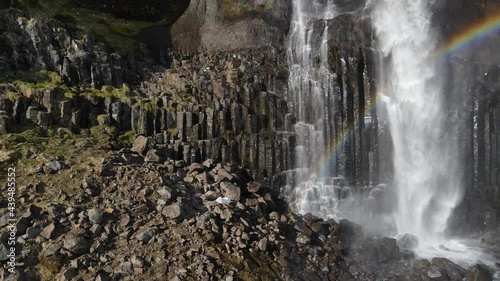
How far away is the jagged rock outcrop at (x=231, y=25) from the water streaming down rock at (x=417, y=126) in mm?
7672

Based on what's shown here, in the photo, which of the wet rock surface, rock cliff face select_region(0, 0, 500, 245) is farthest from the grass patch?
the wet rock surface

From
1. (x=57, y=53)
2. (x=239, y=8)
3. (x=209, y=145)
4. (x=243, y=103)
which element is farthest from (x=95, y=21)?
(x=209, y=145)

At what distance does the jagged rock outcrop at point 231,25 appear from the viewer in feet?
101

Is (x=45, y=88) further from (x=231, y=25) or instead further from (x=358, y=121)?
(x=358, y=121)

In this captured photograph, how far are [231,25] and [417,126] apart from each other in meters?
16.4

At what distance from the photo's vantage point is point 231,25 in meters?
32.2

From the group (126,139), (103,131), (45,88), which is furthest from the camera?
(126,139)

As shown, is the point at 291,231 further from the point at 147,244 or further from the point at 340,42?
the point at 340,42

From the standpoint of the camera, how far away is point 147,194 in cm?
1973

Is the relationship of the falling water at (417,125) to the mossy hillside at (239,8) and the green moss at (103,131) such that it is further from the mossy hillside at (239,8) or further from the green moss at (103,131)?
the green moss at (103,131)

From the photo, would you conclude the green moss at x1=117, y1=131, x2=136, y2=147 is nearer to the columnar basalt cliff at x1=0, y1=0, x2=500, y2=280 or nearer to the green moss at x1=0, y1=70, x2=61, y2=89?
the columnar basalt cliff at x1=0, y1=0, x2=500, y2=280

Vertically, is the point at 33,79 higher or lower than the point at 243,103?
higher

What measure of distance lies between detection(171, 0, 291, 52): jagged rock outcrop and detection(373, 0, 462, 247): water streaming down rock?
7.67 metres

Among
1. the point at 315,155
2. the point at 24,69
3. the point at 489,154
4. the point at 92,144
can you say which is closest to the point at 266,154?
the point at 315,155
